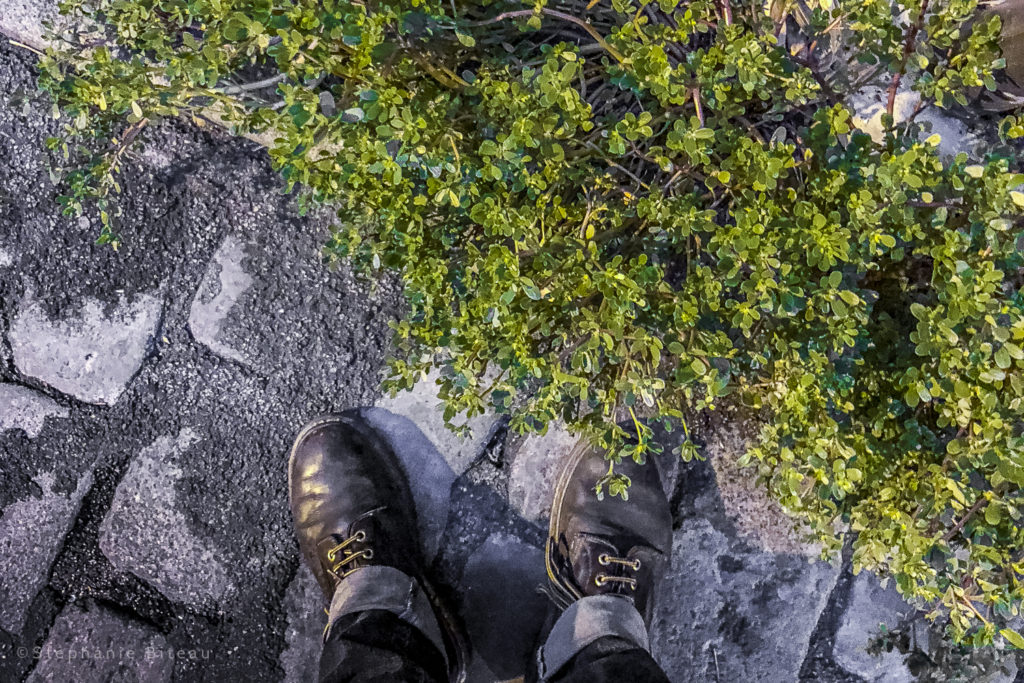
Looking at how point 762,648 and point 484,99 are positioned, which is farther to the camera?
point 762,648

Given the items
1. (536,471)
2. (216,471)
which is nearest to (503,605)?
(536,471)

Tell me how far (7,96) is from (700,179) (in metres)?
1.93

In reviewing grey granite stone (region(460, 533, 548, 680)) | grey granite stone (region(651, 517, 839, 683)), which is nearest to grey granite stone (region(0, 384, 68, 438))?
grey granite stone (region(460, 533, 548, 680))

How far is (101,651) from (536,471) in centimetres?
134

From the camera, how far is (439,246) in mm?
1418

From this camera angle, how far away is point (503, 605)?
192 centimetres

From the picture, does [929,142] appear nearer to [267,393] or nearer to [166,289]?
[267,393]

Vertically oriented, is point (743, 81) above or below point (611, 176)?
above

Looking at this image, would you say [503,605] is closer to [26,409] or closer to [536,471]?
[536,471]

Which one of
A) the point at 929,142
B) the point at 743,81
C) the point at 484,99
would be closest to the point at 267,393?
the point at 484,99

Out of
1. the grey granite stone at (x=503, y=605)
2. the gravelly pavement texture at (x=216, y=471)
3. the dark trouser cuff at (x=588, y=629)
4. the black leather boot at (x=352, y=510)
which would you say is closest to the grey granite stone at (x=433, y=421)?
the gravelly pavement texture at (x=216, y=471)

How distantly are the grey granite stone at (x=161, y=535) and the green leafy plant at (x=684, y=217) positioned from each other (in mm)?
773

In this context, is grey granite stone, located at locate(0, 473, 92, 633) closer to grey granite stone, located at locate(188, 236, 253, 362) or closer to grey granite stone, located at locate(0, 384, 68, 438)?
grey granite stone, located at locate(0, 384, 68, 438)

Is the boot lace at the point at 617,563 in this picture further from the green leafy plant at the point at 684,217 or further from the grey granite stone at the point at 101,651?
the grey granite stone at the point at 101,651
